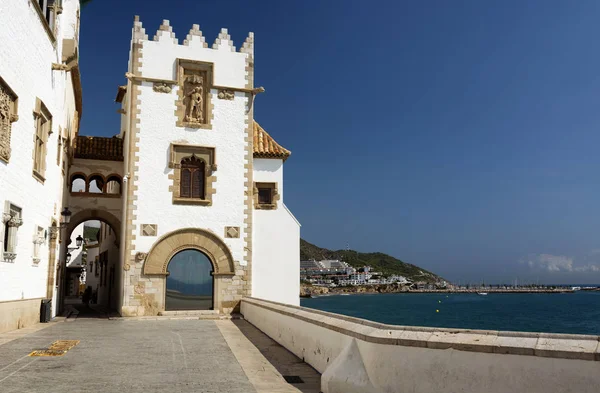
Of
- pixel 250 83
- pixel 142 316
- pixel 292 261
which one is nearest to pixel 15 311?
pixel 142 316

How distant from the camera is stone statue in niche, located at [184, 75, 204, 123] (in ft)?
76.9

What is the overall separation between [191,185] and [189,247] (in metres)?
2.66

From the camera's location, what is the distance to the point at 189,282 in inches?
918

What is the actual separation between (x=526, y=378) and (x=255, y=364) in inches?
230

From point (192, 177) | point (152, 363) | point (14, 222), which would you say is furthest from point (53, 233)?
point (152, 363)

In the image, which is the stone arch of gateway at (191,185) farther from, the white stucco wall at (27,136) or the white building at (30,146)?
the white stucco wall at (27,136)

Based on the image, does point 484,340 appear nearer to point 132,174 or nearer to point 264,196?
point 132,174

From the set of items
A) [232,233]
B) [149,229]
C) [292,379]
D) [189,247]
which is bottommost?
[292,379]

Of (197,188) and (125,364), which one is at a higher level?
(197,188)

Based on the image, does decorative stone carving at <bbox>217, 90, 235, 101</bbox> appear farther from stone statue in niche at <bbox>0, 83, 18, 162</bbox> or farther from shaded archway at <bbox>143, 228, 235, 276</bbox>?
stone statue in niche at <bbox>0, 83, 18, 162</bbox>

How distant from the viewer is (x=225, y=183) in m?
23.4

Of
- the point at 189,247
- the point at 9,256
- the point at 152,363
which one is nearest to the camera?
the point at 152,363

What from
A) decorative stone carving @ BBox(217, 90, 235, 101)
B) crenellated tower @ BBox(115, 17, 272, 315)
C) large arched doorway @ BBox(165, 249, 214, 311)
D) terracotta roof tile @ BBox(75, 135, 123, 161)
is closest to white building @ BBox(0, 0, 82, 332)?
crenellated tower @ BBox(115, 17, 272, 315)

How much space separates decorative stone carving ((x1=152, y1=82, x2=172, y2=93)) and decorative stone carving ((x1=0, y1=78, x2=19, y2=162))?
920cm
